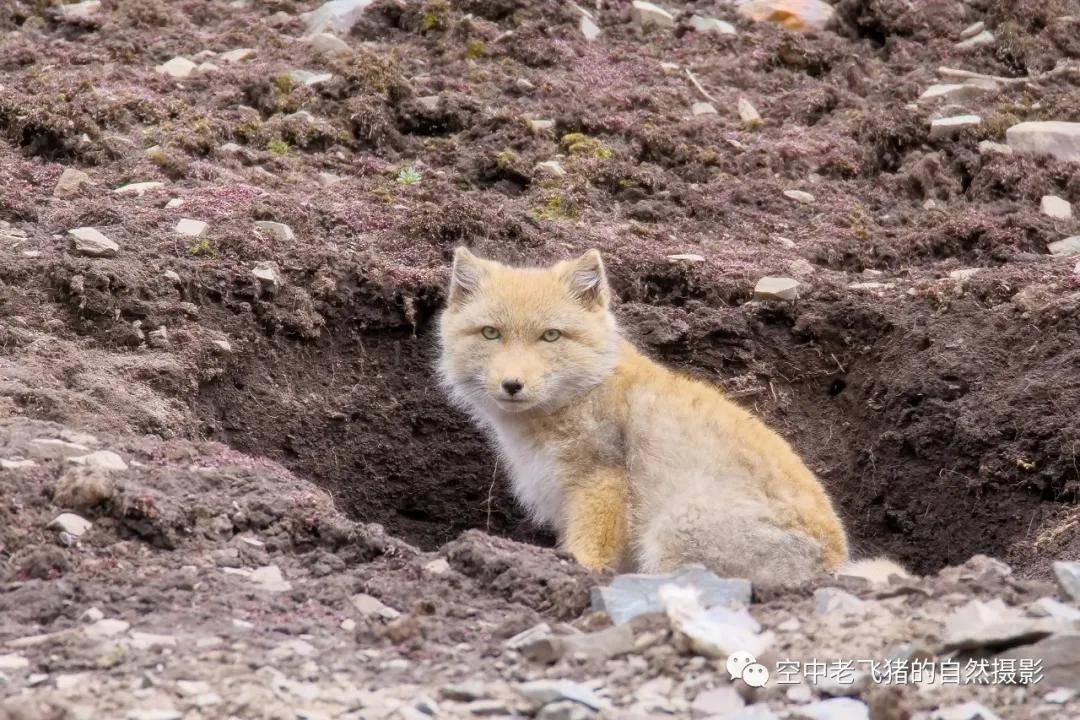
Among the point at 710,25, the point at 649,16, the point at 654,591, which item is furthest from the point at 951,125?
the point at 654,591

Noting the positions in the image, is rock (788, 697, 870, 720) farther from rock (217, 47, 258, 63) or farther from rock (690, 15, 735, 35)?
rock (690, 15, 735, 35)

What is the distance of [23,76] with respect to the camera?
12719mm

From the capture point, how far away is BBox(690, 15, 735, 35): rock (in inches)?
605

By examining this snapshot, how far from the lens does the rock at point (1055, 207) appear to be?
11.7 meters

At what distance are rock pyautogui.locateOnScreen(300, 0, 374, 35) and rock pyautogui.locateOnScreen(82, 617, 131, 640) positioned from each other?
998 centimetres

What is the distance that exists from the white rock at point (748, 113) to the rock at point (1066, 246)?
362 cm

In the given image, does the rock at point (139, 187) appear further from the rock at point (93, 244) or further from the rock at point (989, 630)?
the rock at point (989, 630)

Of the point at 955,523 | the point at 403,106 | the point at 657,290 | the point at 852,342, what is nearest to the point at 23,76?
the point at 403,106

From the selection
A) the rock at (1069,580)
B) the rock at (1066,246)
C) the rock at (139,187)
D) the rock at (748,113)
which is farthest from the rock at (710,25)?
the rock at (1069,580)

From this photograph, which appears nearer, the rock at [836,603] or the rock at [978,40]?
the rock at [836,603]

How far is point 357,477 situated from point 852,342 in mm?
4050

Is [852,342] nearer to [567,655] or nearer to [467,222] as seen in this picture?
[467,222]

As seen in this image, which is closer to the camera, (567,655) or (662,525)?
(567,655)

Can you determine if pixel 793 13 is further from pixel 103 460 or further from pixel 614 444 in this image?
pixel 103 460
